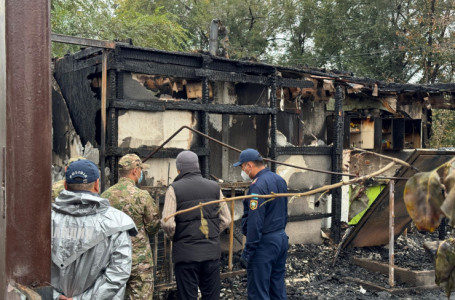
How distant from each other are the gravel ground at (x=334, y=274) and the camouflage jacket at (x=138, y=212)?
6.56 ft

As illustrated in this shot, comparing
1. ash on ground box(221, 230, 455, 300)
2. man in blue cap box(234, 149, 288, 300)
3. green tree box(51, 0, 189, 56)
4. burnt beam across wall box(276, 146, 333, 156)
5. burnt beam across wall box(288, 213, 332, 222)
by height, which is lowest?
ash on ground box(221, 230, 455, 300)

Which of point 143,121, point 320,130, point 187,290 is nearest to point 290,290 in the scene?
point 187,290

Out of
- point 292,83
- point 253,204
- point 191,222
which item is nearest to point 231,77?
point 292,83

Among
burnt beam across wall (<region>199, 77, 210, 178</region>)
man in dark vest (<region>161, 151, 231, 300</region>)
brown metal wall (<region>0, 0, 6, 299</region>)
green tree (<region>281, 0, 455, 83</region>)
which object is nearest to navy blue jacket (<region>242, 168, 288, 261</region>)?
man in dark vest (<region>161, 151, 231, 300</region>)

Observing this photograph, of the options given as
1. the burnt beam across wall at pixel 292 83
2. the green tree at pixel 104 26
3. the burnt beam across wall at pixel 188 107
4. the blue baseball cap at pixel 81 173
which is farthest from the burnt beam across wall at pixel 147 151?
the green tree at pixel 104 26

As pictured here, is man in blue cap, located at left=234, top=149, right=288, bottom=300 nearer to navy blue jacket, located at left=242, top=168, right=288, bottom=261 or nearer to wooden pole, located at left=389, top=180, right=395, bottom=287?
navy blue jacket, located at left=242, top=168, right=288, bottom=261

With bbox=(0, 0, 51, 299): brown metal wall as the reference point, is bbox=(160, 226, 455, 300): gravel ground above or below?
below

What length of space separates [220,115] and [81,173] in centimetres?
514

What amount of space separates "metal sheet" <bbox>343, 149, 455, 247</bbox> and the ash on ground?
0.34m

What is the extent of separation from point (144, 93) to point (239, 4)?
25.0 meters

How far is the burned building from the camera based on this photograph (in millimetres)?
7234

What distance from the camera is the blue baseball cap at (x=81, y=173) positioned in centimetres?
355

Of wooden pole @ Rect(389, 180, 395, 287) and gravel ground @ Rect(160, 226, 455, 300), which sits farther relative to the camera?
wooden pole @ Rect(389, 180, 395, 287)

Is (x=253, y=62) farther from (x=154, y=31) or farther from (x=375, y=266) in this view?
(x=154, y=31)
